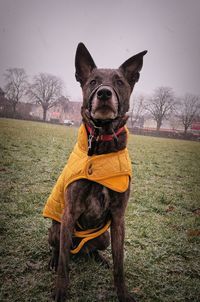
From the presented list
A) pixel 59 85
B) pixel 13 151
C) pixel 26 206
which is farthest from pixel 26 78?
pixel 26 206

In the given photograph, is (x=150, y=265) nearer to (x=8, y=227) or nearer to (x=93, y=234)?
(x=93, y=234)

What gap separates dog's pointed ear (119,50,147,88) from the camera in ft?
8.80

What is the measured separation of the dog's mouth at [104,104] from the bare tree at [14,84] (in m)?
30.0

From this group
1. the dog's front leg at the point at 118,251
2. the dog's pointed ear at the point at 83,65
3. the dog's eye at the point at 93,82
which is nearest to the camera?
the dog's front leg at the point at 118,251

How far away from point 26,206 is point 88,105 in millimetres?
2374

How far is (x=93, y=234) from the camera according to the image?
8.18 ft

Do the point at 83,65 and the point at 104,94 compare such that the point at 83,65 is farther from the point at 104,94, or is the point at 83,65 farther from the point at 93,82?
the point at 104,94

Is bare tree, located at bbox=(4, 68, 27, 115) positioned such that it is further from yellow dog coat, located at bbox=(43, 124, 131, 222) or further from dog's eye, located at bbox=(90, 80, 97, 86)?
yellow dog coat, located at bbox=(43, 124, 131, 222)

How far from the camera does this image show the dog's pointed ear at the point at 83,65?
2.64 metres

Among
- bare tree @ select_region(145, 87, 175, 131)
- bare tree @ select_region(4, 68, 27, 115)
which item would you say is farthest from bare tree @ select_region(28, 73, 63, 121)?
bare tree @ select_region(145, 87, 175, 131)

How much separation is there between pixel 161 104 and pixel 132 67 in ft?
136

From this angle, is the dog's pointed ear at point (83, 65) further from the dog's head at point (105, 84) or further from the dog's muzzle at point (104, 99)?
the dog's muzzle at point (104, 99)

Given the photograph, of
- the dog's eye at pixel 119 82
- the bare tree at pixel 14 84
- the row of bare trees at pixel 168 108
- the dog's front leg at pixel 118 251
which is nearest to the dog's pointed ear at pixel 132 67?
the dog's eye at pixel 119 82

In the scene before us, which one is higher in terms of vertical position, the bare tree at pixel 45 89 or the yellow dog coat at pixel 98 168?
the bare tree at pixel 45 89
